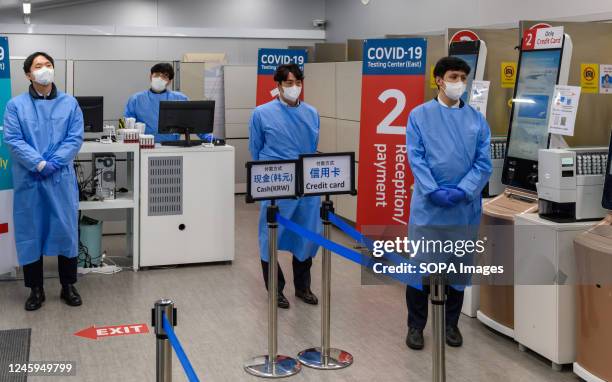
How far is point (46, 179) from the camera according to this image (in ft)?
16.4

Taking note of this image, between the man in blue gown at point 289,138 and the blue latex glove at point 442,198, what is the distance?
120cm

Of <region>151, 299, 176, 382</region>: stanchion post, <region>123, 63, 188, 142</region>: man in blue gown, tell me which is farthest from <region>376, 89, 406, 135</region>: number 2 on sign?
<region>151, 299, 176, 382</region>: stanchion post

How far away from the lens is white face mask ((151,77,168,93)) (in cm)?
696

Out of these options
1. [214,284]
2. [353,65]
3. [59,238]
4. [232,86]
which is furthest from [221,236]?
[232,86]

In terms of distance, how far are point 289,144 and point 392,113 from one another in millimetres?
974

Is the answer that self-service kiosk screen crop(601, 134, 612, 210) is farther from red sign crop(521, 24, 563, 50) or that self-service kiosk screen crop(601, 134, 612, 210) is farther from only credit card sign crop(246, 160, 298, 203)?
only credit card sign crop(246, 160, 298, 203)

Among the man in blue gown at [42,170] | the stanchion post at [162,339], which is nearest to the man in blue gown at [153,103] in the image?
the man in blue gown at [42,170]

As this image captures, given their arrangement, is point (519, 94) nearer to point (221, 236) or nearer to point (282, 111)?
point (282, 111)

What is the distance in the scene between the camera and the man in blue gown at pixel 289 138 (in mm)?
4996

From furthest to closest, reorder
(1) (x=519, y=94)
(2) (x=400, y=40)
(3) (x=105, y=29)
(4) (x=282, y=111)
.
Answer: (3) (x=105, y=29), (2) (x=400, y=40), (4) (x=282, y=111), (1) (x=519, y=94)

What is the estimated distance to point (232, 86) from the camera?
405 inches

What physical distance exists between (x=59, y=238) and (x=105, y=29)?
284 inches

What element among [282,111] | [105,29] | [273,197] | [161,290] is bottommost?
[161,290]

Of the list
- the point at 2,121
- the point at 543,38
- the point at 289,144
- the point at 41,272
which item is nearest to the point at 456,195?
the point at 543,38
